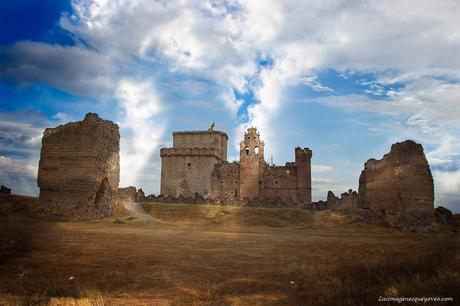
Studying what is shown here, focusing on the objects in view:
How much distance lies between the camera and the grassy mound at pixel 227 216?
26422 mm

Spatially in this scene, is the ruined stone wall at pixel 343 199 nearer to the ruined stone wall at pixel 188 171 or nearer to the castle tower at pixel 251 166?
the castle tower at pixel 251 166

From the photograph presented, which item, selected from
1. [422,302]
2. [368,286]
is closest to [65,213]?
[368,286]

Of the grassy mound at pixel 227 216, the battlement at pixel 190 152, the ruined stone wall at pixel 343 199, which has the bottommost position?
the grassy mound at pixel 227 216

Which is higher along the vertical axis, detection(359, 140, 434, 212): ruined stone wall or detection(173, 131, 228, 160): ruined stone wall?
detection(173, 131, 228, 160): ruined stone wall

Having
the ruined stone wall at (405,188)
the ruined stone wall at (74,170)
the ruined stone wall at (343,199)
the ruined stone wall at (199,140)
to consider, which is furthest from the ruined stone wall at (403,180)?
the ruined stone wall at (199,140)

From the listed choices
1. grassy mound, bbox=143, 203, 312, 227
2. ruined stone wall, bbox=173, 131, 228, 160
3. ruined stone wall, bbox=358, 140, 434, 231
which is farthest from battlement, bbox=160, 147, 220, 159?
ruined stone wall, bbox=358, 140, 434, 231

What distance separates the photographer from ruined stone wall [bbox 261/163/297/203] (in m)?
49.2

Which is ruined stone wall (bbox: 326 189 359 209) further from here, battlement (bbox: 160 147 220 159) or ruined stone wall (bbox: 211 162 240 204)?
battlement (bbox: 160 147 220 159)

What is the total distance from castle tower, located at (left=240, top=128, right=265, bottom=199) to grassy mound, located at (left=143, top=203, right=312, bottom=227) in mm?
20597

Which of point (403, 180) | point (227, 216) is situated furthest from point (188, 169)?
point (403, 180)

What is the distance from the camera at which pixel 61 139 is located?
861 inches

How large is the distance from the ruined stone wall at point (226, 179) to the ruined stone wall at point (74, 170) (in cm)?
2896

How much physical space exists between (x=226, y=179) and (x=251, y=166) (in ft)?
13.4

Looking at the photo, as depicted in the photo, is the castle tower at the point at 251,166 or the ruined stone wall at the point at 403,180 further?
the castle tower at the point at 251,166
